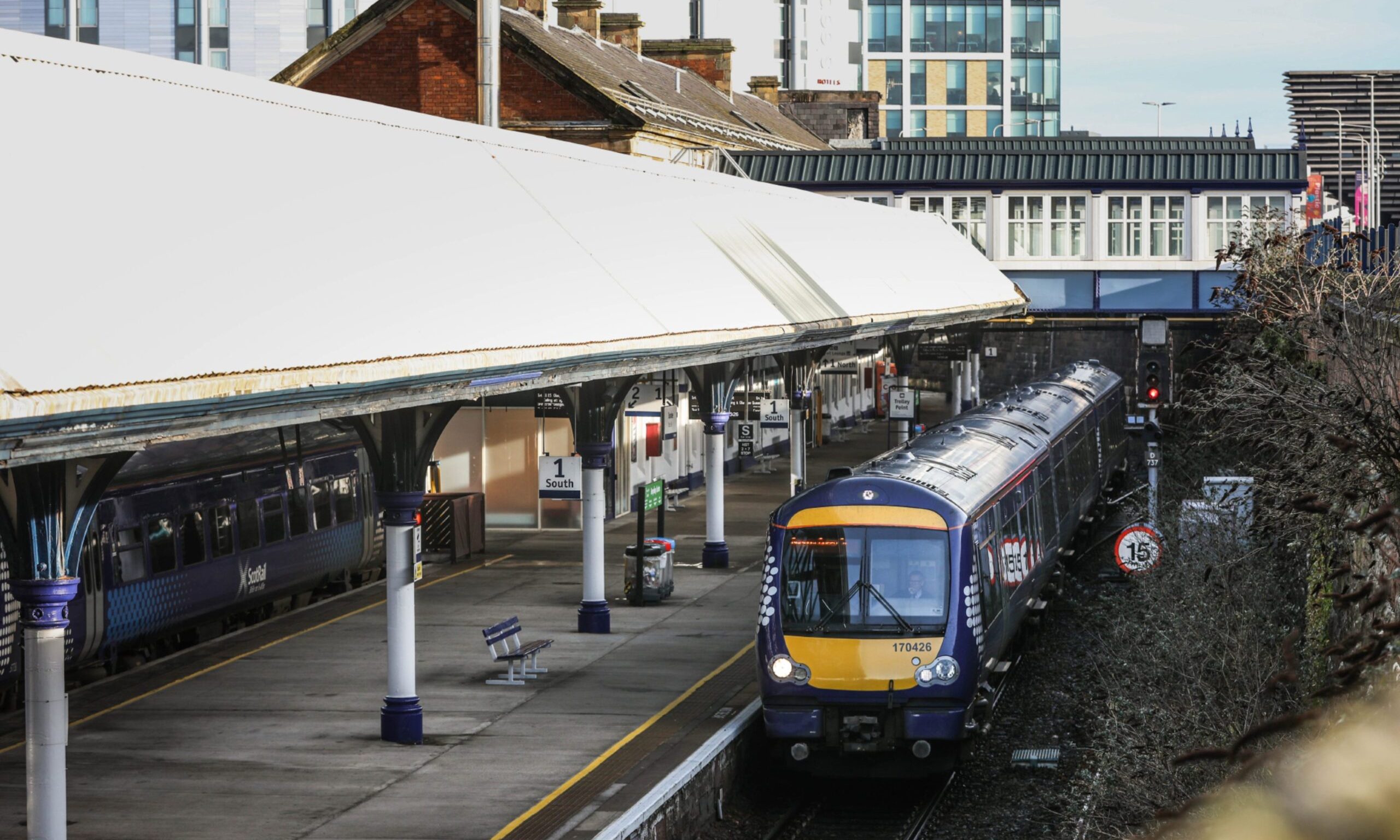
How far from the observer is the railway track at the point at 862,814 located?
1554 centimetres

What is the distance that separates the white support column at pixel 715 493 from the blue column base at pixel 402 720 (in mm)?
12003

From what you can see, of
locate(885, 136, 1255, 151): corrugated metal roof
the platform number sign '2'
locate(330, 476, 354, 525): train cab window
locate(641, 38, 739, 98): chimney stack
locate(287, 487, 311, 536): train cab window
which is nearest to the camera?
the platform number sign '2'

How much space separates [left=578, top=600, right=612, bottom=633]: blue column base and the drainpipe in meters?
6.95

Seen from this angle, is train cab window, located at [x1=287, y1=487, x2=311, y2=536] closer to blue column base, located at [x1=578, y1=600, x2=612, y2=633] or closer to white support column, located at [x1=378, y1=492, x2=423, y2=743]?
blue column base, located at [x1=578, y1=600, x2=612, y2=633]

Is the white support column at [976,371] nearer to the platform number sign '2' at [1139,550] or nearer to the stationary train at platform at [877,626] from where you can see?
the platform number sign '2' at [1139,550]

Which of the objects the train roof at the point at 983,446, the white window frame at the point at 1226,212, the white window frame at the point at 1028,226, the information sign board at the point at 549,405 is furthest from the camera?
the white window frame at the point at 1028,226

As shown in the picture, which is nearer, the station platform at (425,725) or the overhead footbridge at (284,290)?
the overhead footbridge at (284,290)

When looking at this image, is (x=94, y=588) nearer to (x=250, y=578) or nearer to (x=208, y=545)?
(x=208, y=545)

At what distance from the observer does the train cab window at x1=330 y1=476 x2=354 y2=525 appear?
87.3 feet

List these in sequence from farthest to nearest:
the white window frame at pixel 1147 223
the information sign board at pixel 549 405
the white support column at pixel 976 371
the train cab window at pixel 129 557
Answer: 1. the white support column at pixel 976 371
2. the white window frame at pixel 1147 223
3. the information sign board at pixel 549 405
4. the train cab window at pixel 129 557

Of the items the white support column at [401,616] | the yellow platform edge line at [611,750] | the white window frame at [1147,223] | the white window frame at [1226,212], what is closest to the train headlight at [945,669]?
the yellow platform edge line at [611,750]

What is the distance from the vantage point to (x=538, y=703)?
62.0ft

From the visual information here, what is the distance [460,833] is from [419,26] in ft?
103

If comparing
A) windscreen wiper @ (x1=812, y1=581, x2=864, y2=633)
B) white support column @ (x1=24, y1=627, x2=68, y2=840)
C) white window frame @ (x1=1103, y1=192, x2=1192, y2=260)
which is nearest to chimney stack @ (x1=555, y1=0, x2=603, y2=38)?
white window frame @ (x1=1103, y1=192, x2=1192, y2=260)
